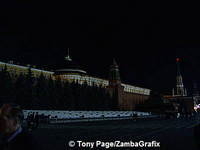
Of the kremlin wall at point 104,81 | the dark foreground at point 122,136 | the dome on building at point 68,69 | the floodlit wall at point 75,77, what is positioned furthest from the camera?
the dome on building at point 68,69

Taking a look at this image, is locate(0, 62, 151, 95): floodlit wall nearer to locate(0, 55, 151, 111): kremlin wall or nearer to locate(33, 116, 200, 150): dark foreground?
locate(0, 55, 151, 111): kremlin wall

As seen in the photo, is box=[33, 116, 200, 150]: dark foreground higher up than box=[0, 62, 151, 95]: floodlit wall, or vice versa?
box=[0, 62, 151, 95]: floodlit wall

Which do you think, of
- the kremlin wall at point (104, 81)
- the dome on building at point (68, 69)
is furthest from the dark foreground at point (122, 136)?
the dome on building at point (68, 69)

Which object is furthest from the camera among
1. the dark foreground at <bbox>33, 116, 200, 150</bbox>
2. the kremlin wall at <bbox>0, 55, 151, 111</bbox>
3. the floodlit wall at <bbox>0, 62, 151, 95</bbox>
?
the kremlin wall at <bbox>0, 55, 151, 111</bbox>

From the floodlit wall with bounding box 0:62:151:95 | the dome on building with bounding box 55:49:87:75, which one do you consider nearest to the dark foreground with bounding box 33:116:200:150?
the floodlit wall with bounding box 0:62:151:95

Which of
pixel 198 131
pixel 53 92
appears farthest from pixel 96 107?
pixel 198 131

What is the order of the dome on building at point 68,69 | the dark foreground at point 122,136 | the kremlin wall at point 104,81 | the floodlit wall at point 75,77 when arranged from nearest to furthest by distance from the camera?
1. the dark foreground at point 122,136
2. the floodlit wall at point 75,77
3. the kremlin wall at point 104,81
4. the dome on building at point 68,69

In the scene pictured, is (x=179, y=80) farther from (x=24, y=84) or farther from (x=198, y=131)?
(x=198, y=131)

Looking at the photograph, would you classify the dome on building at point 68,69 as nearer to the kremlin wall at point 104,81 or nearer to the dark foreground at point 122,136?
the kremlin wall at point 104,81

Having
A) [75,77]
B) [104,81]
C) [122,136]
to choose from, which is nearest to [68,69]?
[75,77]

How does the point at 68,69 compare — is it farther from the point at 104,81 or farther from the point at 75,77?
the point at 104,81

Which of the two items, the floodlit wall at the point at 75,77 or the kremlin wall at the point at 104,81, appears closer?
the floodlit wall at the point at 75,77

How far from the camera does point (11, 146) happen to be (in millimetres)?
2520

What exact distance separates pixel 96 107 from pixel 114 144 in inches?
2256
